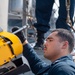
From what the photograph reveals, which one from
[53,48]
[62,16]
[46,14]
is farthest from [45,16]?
[53,48]

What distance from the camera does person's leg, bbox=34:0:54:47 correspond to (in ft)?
9.94

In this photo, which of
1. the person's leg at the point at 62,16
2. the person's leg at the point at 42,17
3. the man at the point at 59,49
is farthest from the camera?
the person's leg at the point at 42,17

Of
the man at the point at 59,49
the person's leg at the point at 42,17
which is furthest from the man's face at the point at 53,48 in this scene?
the person's leg at the point at 42,17

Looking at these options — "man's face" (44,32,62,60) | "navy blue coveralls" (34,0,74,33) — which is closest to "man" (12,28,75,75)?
"man's face" (44,32,62,60)

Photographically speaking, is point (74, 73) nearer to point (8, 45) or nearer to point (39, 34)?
point (8, 45)

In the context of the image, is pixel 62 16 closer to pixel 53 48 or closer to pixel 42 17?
pixel 42 17

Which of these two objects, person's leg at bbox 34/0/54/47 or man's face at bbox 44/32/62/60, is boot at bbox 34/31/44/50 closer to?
person's leg at bbox 34/0/54/47

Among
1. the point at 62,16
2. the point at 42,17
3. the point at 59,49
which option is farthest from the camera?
the point at 42,17

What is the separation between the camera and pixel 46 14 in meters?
3.11

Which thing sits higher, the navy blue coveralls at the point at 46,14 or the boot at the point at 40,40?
the navy blue coveralls at the point at 46,14

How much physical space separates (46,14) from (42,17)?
0.06 meters

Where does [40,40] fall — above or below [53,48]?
below

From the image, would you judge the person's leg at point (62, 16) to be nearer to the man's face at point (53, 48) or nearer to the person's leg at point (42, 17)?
the person's leg at point (42, 17)

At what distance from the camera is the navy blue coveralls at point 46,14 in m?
2.94
